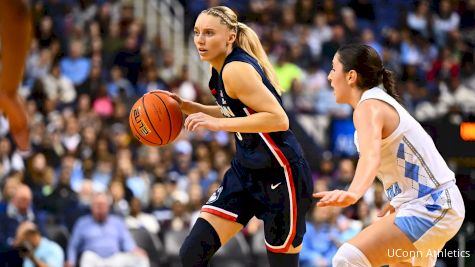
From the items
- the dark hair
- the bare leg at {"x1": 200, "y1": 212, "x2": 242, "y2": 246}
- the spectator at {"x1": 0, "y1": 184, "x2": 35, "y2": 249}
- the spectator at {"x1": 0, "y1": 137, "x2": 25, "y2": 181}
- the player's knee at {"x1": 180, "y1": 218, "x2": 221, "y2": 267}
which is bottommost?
the spectator at {"x1": 0, "y1": 184, "x2": 35, "y2": 249}

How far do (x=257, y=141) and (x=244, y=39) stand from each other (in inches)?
24.5

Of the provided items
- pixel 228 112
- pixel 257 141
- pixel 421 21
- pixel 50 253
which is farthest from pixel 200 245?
pixel 421 21

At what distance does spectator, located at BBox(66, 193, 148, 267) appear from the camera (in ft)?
29.6

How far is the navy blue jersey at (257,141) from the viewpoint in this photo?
17.7 ft

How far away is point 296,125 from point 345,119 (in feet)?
2.07

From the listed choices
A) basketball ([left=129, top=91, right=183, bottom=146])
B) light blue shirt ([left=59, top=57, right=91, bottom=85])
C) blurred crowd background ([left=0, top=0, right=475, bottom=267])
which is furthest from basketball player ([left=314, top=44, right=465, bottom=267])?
light blue shirt ([left=59, top=57, right=91, bottom=85])

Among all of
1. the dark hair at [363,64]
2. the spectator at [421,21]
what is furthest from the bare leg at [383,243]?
the spectator at [421,21]

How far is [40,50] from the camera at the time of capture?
41.4 ft

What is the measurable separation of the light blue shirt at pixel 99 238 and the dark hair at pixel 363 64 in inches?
187

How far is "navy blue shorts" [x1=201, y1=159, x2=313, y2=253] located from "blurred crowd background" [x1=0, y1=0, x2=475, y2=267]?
133 inches

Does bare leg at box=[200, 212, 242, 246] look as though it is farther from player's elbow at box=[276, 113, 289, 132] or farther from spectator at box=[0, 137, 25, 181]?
spectator at box=[0, 137, 25, 181]

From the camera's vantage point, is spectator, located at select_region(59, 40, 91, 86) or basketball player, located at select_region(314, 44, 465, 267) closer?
basketball player, located at select_region(314, 44, 465, 267)

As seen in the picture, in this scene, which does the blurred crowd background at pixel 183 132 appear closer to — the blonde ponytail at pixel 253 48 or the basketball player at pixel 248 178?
the basketball player at pixel 248 178

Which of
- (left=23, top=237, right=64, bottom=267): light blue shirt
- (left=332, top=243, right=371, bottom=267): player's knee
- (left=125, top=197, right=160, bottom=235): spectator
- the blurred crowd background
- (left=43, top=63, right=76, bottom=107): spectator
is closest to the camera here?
(left=332, top=243, right=371, bottom=267): player's knee
